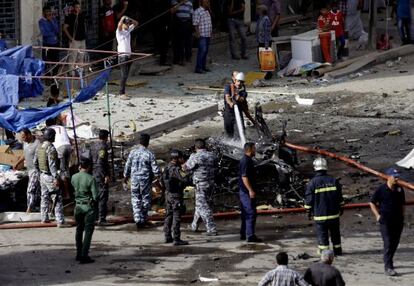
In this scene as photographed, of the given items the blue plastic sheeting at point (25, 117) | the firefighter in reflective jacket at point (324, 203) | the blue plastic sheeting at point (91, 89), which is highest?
the blue plastic sheeting at point (91, 89)

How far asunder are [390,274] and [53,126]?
6.85 meters

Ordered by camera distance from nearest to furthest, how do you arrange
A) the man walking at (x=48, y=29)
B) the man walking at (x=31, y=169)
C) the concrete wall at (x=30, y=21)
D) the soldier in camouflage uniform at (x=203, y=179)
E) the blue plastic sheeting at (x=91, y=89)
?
the soldier in camouflage uniform at (x=203, y=179), the man walking at (x=31, y=169), the blue plastic sheeting at (x=91, y=89), the man walking at (x=48, y=29), the concrete wall at (x=30, y=21)

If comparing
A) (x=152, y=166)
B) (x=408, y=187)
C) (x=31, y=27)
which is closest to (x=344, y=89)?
(x=31, y=27)

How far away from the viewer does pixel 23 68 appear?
22312 millimetres

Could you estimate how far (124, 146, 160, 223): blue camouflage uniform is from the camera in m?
20.1

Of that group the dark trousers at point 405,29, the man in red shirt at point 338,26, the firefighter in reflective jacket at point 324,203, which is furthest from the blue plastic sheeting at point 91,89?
the dark trousers at point 405,29

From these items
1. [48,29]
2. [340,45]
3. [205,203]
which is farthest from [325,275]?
[340,45]

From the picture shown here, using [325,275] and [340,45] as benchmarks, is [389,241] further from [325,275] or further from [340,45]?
[340,45]

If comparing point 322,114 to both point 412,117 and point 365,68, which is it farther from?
point 365,68

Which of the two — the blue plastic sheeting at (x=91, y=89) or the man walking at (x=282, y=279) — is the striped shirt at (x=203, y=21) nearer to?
the blue plastic sheeting at (x=91, y=89)

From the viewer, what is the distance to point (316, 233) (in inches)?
771

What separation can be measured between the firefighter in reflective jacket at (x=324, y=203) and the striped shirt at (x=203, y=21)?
562 inches

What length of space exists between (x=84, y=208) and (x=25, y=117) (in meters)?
3.26

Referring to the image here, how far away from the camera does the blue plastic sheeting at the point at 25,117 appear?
21.3m
